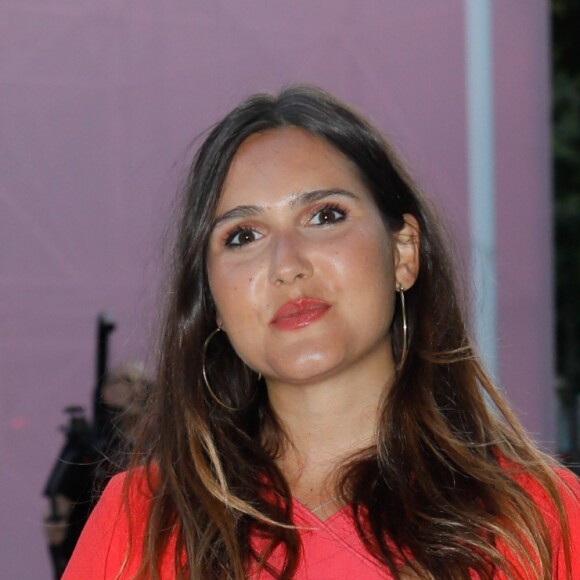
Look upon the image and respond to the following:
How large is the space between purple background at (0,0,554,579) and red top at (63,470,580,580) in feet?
7.14

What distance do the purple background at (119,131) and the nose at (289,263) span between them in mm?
2162

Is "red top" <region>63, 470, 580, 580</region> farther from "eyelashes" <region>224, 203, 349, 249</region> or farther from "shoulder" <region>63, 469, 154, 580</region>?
"eyelashes" <region>224, 203, 349, 249</region>

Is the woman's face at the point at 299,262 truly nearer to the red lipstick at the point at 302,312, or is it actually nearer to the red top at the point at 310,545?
the red lipstick at the point at 302,312

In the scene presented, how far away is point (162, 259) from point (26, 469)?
2185 mm

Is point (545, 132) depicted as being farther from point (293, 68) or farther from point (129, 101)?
point (129, 101)

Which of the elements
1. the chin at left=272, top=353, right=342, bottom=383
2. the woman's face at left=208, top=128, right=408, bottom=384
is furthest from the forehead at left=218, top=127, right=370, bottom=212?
the chin at left=272, top=353, right=342, bottom=383

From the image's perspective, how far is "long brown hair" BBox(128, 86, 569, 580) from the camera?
5.27 feet

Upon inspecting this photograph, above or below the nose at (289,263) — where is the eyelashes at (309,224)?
above

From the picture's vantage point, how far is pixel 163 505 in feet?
5.61

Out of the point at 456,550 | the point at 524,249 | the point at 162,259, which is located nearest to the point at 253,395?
Result: the point at 162,259

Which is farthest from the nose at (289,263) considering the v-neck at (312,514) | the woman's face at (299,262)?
the v-neck at (312,514)

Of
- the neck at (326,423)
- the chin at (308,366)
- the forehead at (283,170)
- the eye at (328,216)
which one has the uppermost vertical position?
the forehead at (283,170)

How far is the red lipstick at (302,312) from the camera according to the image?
65.7 inches

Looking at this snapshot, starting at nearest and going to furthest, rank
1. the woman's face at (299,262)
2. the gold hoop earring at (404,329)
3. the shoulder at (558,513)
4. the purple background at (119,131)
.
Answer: the shoulder at (558,513)
the woman's face at (299,262)
the gold hoop earring at (404,329)
the purple background at (119,131)
